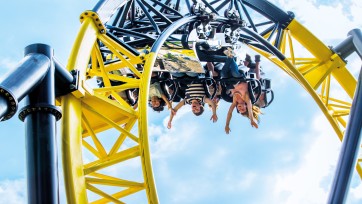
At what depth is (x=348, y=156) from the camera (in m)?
9.26

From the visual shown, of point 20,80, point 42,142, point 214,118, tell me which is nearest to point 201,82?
point 214,118

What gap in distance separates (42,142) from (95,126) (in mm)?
2702

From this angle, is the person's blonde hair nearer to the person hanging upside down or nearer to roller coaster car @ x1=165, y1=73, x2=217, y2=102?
the person hanging upside down

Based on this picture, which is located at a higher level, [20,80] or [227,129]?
[227,129]

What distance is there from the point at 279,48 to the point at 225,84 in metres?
1.30

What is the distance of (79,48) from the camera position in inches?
307

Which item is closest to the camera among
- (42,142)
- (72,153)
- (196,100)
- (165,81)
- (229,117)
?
(42,142)

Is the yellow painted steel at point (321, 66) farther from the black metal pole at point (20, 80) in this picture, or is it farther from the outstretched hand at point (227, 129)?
the black metal pole at point (20, 80)

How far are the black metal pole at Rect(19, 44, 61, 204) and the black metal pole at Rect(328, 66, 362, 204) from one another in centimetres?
419

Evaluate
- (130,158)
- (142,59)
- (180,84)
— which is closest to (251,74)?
(180,84)

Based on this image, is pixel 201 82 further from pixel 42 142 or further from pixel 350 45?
pixel 42 142

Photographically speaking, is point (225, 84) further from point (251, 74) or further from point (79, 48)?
point (79, 48)

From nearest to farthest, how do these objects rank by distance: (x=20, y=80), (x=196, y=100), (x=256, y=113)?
(x=20, y=80)
(x=196, y=100)
(x=256, y=113)

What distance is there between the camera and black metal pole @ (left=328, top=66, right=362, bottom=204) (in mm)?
8688
